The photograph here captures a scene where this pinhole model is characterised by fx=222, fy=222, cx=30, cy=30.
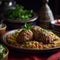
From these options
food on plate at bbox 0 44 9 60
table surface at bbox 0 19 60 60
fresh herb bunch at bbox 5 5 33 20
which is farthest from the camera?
fresh herb bunch at bbox 5 5 33 20

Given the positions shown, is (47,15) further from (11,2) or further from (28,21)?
(11,2)

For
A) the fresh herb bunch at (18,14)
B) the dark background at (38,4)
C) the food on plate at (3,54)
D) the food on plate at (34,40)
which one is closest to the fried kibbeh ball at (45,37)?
the food on plate at (34,40)

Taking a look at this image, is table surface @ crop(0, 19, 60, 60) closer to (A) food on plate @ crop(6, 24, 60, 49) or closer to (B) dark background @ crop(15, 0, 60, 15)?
(A) food on plate @ crop(6, 24, 60, 49)

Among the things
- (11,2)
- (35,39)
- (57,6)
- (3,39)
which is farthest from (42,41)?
(57,6)

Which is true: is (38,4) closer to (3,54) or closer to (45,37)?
(45,37)

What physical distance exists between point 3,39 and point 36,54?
0.78ft

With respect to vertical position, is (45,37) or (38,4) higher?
(45,37)

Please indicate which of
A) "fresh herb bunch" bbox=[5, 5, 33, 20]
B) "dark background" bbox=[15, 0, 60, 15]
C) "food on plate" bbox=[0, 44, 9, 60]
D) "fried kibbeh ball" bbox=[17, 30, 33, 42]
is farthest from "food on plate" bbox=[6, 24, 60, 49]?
"dark background" bbox=[15, 0, 60, 15]

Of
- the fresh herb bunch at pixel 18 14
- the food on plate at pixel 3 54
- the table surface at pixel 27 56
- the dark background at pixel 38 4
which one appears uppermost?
the food on plate at pixel 3 54

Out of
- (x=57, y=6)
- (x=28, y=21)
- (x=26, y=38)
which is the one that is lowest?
(x=57, y=6)

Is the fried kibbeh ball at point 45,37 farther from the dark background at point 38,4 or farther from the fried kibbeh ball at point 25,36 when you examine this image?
the dark background at point 38,4

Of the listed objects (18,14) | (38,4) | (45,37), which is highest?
(45,37)

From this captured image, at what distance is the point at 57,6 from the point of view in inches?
96.9

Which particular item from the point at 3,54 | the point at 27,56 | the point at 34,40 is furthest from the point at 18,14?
the point at 3,54
